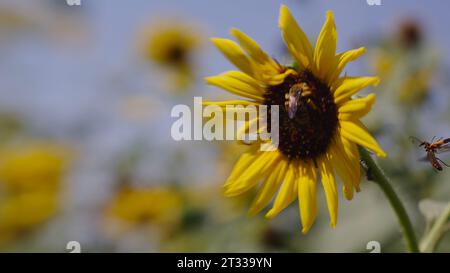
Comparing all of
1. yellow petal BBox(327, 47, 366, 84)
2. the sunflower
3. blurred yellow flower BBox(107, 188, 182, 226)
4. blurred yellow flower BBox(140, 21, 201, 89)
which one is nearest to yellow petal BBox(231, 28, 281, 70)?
the sunflower

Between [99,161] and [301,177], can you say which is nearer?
[301,177]

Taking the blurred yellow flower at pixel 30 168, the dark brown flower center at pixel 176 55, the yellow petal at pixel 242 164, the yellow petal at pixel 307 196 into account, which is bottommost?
the yellow petal at pixel 307 196

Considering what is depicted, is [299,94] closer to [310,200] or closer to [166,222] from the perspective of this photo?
[310,200]

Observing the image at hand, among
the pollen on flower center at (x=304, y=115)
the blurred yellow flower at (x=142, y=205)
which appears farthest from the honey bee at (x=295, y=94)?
the blurred yellow flower at (x=142, y=205)

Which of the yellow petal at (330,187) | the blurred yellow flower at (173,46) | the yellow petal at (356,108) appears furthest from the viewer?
the blurred yellow flower at (173,46)

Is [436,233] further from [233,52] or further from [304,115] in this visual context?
[233,52]

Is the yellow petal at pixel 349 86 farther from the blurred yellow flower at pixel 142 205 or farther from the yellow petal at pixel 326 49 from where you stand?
the blurred yellow flower at pixel 142 205
